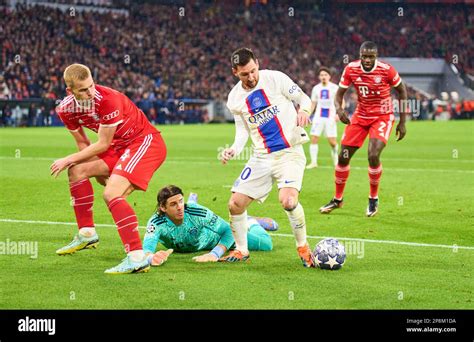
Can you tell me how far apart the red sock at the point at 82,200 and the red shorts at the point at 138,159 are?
0.50 metres

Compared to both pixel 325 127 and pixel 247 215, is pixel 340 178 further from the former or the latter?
pixel 325 127

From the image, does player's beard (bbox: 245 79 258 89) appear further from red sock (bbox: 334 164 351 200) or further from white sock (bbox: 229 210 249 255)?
red sock (bbox: 334 164 351 200)

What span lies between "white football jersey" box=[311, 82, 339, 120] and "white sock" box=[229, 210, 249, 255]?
12173mm

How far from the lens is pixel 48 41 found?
4447 cm

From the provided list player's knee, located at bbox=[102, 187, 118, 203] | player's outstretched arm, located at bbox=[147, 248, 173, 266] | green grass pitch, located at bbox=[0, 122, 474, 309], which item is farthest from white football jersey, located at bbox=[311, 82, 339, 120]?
player's knee, located at bbox=[102, 187, 118, 203]

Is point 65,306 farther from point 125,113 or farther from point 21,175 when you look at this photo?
point 21,175

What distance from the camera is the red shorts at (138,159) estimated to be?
8062 mm

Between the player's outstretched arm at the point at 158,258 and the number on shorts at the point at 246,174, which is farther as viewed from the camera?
the number on shorts at the point at 246,174

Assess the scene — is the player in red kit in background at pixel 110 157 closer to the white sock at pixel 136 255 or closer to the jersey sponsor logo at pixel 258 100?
the white sock at pixel 136 255

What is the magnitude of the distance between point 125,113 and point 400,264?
3.30m

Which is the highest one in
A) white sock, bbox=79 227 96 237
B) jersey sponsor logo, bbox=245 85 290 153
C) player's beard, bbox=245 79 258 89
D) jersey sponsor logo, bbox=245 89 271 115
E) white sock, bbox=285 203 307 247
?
player's beard, bbox=245 79 258 89

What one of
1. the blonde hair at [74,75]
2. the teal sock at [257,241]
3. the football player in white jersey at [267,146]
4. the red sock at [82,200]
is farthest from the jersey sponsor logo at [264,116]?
the red sock at [82,200]
